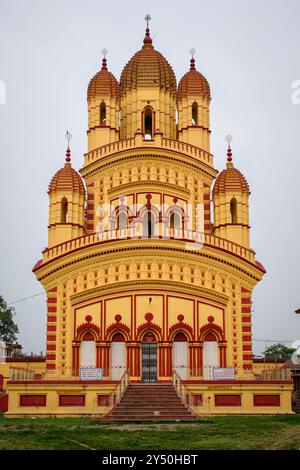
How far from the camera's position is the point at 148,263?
32781 millimetres

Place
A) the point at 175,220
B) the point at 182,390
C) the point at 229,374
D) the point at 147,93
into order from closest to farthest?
the point at 182,390 → the point at 229,374 → the point at 175,220 → the point at 147,93

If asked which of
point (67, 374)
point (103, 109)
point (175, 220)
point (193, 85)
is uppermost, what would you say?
point (193, 85)

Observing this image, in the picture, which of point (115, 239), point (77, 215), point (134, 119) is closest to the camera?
point (115, 239)

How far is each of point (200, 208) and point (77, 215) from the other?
21.8ft

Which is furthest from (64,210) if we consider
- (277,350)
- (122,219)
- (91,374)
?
(277,350)

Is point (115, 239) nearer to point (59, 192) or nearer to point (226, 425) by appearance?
point (59, 192)

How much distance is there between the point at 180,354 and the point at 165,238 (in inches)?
215

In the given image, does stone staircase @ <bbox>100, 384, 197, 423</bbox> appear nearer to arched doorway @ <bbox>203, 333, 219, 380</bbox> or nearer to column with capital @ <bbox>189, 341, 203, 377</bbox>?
column with capital @ <bbox>189, 341, 203, 377</bbox>

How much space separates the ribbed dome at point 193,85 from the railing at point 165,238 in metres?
9.12

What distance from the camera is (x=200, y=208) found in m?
37.4

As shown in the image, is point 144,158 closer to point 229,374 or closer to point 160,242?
point 160,242

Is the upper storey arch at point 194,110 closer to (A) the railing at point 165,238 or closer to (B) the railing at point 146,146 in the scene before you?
(B) the railing at point 146,146

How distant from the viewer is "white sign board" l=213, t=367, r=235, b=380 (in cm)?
3023

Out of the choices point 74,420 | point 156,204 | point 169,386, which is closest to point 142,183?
point 156,204
